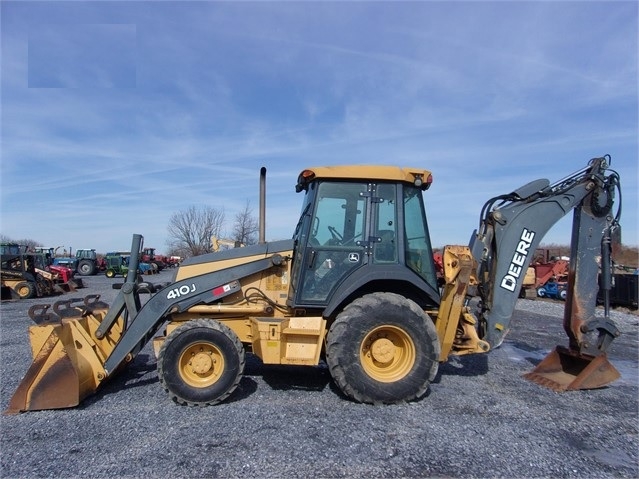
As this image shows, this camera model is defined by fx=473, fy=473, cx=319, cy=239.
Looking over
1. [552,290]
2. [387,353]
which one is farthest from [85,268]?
[387,353]

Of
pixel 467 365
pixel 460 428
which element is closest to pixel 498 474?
pixel 460 428

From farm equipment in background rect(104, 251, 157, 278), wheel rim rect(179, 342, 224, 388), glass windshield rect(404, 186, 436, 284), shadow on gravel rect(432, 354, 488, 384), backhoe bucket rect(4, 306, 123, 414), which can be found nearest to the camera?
backhoe bucket rect(4, 306, 123, 414)

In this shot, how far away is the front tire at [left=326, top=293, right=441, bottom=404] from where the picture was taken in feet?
16.5

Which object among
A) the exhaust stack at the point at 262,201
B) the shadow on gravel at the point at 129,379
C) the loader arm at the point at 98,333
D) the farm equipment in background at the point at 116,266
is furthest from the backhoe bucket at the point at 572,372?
the farm equipment in background at the point at 116,266

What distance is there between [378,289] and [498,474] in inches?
92.8

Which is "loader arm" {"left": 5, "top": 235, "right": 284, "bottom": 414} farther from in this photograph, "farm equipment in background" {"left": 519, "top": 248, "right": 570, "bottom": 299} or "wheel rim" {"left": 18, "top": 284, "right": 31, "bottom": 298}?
"farm equipment in background" {"left": 519, "top": 248, "right": 570, "bottom": 299}

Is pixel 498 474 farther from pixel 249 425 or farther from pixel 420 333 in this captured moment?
pixel 249 425

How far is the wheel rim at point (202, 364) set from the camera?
5.12 metres

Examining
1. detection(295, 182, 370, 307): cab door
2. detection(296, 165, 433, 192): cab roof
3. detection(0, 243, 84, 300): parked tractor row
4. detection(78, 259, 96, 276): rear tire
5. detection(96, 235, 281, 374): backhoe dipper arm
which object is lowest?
detection(78, 259, 96, 276): rear tire

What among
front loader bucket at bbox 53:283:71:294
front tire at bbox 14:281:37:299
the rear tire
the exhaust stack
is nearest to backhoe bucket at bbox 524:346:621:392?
the exhaust stack

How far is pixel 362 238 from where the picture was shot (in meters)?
5.43

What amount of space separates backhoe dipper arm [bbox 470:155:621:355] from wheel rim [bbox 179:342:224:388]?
10.6 ft

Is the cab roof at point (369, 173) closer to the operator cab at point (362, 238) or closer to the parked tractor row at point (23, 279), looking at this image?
the operator cab at point (362, 238)

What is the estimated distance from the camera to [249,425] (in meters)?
4.49
